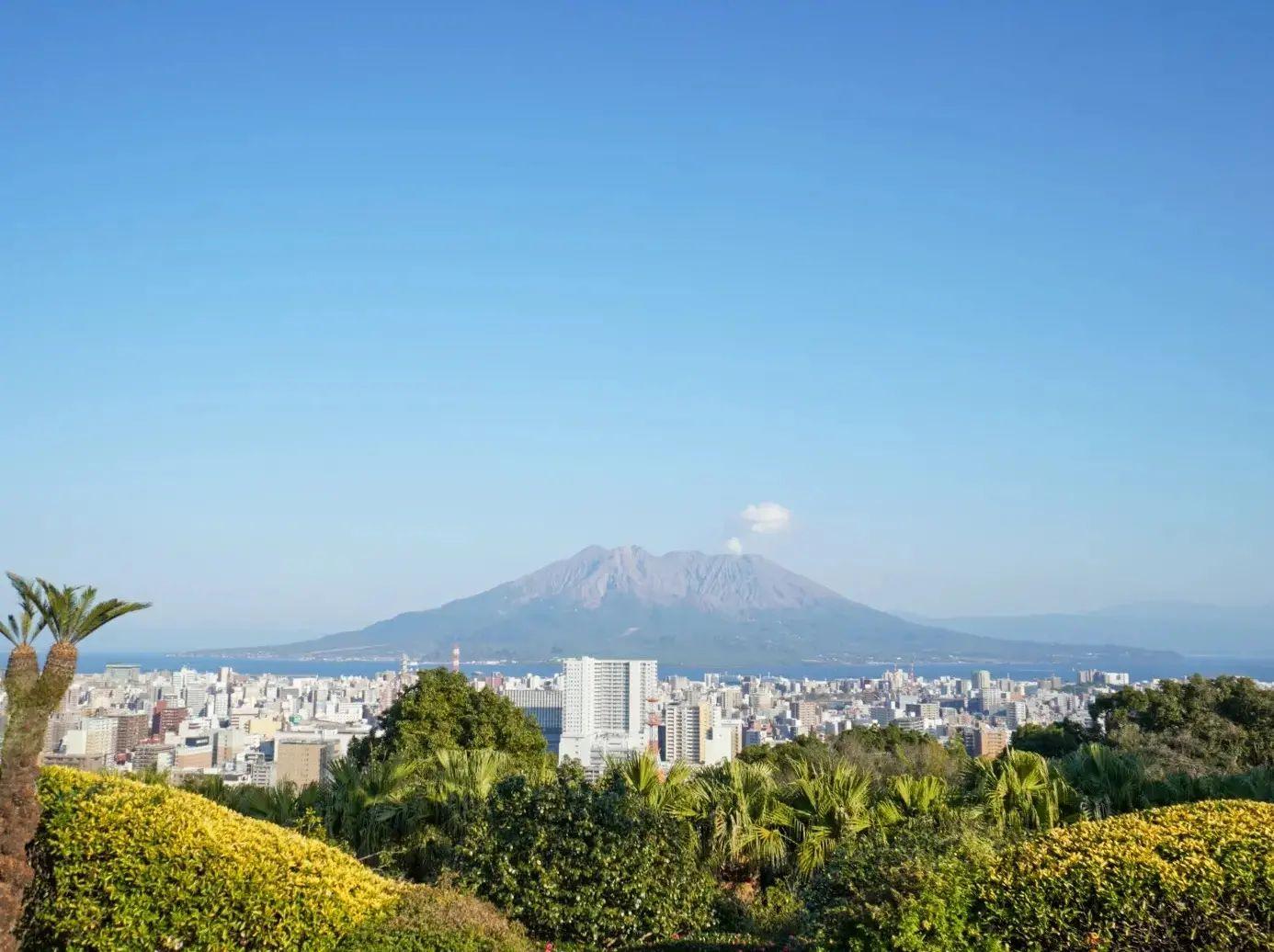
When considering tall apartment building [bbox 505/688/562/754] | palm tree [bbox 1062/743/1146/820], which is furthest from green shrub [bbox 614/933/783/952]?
tall apartment building [bbox 505/688/562/754]

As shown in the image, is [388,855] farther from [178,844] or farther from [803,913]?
[803,913]

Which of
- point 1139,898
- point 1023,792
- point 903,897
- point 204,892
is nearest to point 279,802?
point 204,892

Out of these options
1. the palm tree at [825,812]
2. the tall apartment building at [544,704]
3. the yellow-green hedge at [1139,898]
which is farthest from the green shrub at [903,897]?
the tall apartment building at [544,704]

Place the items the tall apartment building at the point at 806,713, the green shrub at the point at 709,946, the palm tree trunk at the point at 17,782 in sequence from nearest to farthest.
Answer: the palm tree trunk at the point at 17,782
the green shrub at the point at 709,946
the tall apartment building at the point at 806,713

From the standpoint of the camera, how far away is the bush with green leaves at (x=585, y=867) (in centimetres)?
718

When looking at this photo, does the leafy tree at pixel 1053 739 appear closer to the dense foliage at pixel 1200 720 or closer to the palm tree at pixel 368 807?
the dense foliage at pixel 1200 720

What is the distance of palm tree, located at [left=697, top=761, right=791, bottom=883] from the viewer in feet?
31.1

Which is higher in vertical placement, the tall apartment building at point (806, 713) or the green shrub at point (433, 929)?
the green shrub at point (433, 929)

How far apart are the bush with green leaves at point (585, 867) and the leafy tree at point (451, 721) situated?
26.8ft

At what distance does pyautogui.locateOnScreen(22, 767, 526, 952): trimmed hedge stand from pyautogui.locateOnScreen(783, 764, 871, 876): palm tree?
3543 millimetres

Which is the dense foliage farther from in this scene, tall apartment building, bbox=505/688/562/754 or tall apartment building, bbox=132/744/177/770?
tall apartment building, bbox=505/688/562/754

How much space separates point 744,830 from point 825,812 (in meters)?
0.74

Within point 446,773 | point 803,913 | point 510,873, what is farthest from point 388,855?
point 803,913

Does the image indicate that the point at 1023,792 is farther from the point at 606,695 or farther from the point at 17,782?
the point at 606,695
